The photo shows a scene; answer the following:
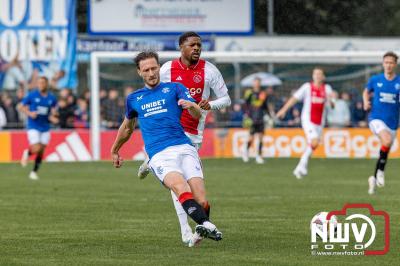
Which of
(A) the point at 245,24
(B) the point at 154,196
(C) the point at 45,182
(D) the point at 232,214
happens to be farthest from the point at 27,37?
(D) the point at 232,214

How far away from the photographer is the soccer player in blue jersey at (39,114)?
26.1m

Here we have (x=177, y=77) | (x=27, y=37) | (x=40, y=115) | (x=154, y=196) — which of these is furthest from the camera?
(x=27, y=37)

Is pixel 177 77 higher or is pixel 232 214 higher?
pixel 177 77

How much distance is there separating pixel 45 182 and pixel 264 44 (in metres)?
19.6

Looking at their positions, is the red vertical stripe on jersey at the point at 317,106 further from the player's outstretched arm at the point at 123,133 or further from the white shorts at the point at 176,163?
the white shorts at the point at 176,163

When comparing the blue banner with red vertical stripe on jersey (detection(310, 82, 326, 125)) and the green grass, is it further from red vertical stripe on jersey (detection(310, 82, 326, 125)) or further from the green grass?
red vertical stripe on jersey (detection(310, 82, 326, 125))

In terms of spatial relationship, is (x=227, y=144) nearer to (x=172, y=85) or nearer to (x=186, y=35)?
(x=186, y=35)

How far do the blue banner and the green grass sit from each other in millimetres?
9346

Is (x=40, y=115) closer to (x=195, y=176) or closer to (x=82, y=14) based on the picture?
(x=195, y=176)

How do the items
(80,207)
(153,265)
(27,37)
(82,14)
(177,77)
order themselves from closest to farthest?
(153,265) → (177,77) → (80,207) → (27,37) → (82,14)

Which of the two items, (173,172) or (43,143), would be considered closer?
(173,172)

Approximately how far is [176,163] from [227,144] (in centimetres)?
2284

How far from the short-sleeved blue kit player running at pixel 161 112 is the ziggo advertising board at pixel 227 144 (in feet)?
69.5

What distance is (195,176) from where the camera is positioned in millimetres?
12227
